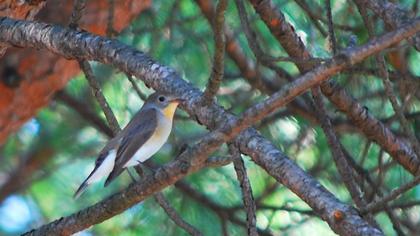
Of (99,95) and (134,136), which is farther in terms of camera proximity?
(134,136)

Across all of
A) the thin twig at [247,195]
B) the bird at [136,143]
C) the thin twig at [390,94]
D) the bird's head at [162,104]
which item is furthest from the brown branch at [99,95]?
the thin twig at [390,94]

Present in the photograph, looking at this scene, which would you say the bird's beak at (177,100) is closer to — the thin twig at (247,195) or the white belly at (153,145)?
the thin twig at (247,195)

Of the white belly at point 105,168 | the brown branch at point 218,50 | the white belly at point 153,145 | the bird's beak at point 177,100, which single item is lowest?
the brown branch at point 218,50

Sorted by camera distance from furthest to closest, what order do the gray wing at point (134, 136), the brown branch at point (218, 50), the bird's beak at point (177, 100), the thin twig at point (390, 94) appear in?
1. the gray wing at point (134, 136)
2. the thin twig at point (390, 94)
3. the bird's beak at point (177, 100)
4. the brown branch at point (218, 50)

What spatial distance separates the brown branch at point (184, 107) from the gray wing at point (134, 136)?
442mm

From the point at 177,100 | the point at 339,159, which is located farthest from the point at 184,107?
the point at 339,159

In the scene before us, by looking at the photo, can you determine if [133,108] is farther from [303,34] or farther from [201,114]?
[201,114]

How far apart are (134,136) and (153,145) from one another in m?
0.07

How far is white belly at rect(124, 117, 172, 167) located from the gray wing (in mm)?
13

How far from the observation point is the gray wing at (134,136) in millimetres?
3114

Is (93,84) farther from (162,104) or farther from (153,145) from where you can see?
(153,145)

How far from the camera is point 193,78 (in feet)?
15.4

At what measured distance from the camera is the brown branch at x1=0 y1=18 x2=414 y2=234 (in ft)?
6.31

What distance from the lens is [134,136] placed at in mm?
3291
